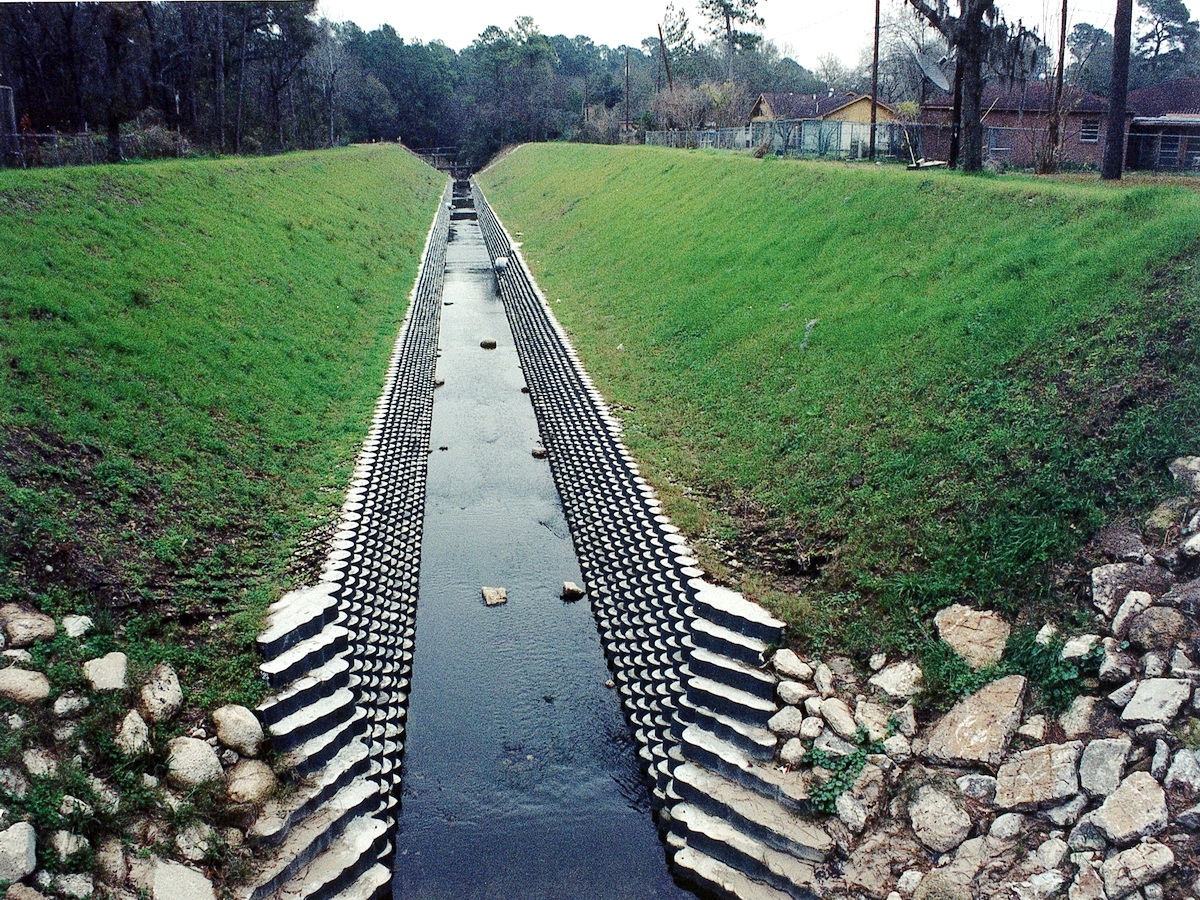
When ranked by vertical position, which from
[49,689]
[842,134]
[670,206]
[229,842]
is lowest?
[229,842]

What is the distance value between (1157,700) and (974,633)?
6.11 ft

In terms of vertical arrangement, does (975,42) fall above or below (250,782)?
above

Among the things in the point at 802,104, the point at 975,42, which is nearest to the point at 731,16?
the point at 802,104

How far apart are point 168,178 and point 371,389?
970 centimetres

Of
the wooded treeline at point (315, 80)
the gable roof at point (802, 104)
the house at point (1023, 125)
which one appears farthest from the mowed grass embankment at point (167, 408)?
the gable roof at point (802, 104)

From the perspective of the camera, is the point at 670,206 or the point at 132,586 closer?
the point at 132,586

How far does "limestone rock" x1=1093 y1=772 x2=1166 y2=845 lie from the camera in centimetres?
594

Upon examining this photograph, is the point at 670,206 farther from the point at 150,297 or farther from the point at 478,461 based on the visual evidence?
the point at 150,297

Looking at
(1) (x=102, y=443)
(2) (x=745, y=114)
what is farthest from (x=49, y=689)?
(2) (x=745, y=114)

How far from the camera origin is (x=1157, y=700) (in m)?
6.50

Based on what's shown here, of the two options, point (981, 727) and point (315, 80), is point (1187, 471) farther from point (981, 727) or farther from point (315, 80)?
point (315, 80)

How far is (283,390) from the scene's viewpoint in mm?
16766

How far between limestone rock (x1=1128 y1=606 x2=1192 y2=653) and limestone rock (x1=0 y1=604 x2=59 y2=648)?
9.70 meters

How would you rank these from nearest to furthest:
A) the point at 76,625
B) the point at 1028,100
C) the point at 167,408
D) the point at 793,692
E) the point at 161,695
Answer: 1. the point at 161,695
2. the point at 76,625
3. the point at 793,692
4. the point at 167,408
5. the point at 1028,100
